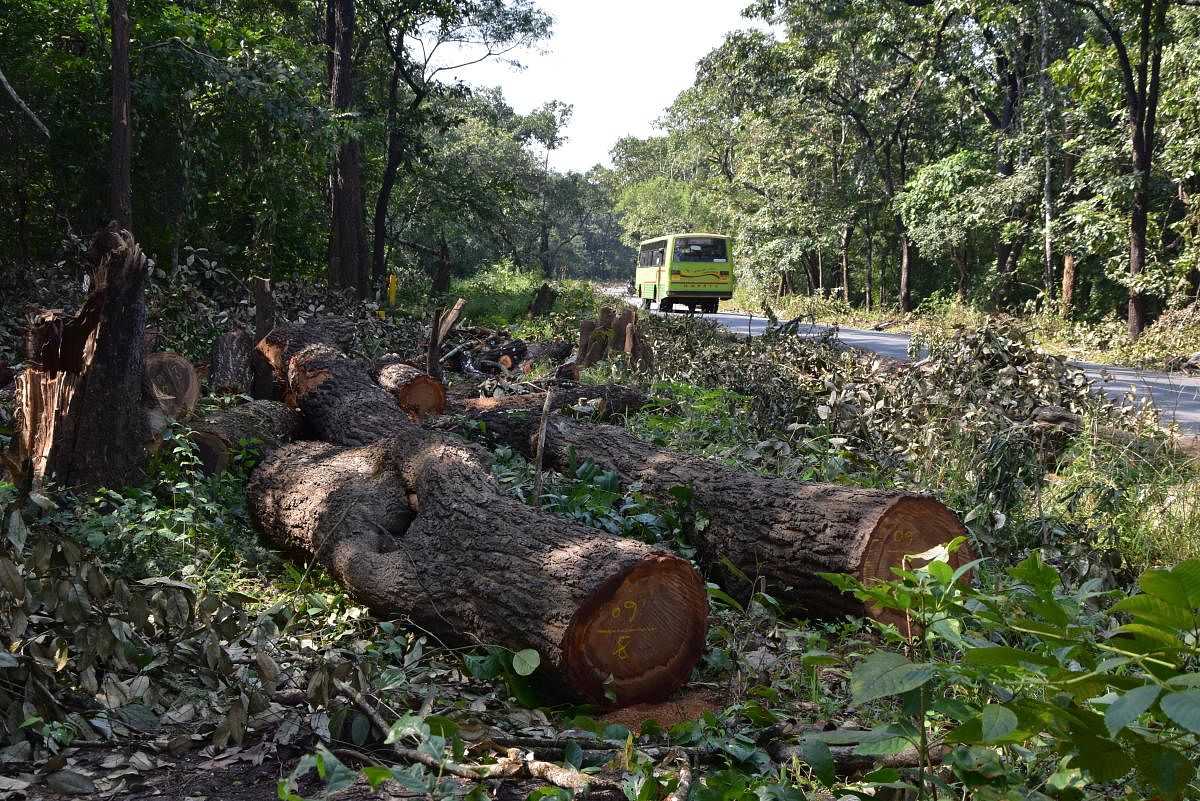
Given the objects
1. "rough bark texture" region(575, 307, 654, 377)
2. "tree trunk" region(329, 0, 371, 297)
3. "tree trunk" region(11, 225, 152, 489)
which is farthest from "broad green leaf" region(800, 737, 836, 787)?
"tree trunk" region(329, 0, 371, 297)

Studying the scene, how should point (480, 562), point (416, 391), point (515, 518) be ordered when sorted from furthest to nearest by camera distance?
1. point (416, 391)
2. point (515, 518)
3. point (480, 562)

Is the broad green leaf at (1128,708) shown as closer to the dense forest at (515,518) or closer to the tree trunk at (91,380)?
the dense forest at (515,518)

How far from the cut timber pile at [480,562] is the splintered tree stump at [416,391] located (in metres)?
2.73

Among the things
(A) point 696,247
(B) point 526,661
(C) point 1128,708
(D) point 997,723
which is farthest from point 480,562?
(A) point 696,247

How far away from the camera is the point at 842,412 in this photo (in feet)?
26.1

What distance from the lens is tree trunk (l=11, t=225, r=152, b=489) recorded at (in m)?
5.49

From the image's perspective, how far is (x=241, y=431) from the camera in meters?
6.56

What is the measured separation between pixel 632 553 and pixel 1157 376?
12.3 m

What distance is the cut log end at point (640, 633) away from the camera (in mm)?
3543

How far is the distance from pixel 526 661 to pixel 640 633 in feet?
1.64

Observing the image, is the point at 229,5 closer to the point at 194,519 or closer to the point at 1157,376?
the point at 194,519

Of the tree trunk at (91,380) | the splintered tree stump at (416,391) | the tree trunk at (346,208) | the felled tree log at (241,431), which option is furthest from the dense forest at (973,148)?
the tree trunk at (91,380)

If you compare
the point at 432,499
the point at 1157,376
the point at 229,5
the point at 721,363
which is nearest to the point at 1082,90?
the point at 1157,376

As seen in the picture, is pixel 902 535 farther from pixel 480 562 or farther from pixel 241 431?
pixel 241 431
